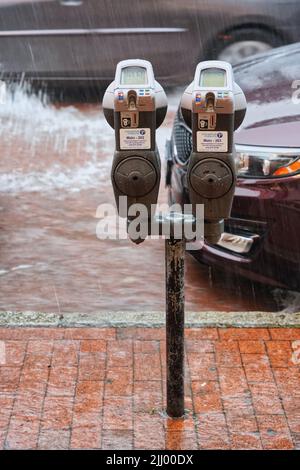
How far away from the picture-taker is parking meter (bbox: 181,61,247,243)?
142 inches

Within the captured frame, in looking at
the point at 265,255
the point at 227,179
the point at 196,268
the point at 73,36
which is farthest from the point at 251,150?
the point at 73,36

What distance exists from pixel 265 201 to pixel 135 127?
1.64m

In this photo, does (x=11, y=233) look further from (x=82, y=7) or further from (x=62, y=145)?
(x=82, y=7)

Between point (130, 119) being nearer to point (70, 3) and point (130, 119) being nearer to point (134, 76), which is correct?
point (134, 76)

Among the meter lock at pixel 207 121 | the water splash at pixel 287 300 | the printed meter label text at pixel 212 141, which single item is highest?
the meter lock at pixel 207 121

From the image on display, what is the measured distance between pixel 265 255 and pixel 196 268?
94 cm

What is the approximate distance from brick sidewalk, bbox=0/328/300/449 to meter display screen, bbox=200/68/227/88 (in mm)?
1535

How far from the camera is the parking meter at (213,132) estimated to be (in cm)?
362

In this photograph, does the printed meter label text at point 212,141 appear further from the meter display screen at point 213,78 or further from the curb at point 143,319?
the curb at point 143,319

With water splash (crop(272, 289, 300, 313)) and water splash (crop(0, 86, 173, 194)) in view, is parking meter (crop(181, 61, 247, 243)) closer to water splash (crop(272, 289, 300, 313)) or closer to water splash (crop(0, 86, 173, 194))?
water splash (crop(272, 289, 300, 313))

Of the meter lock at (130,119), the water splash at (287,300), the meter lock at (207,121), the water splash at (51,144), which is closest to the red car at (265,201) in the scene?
the water splash at (287,300)

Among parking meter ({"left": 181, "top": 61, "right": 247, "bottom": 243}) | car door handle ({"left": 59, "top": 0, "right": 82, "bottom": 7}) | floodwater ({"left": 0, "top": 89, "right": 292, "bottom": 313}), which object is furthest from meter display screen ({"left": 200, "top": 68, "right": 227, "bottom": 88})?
car door handle ({"left": 59, "top": 0, "right": 82, "bottom": 7})

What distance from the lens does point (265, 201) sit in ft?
16.8

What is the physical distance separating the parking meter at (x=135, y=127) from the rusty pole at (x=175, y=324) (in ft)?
0.80
